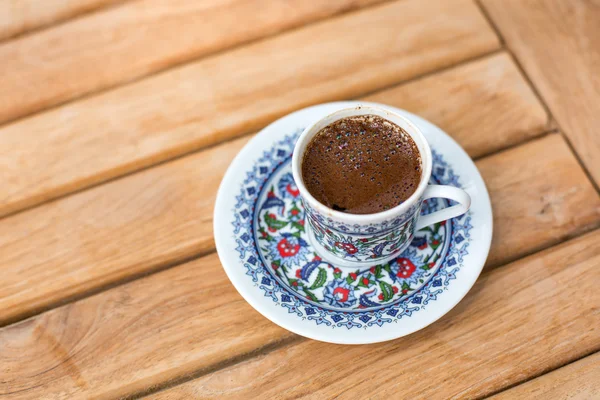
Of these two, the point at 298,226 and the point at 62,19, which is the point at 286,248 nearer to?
the point at 298,226

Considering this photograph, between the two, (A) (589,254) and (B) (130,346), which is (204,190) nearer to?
(B) (130,346)

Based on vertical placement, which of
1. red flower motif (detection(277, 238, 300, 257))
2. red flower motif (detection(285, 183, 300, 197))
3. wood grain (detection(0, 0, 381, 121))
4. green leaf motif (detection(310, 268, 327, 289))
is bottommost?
green leaf motif (detection(310, 268, 327, 289))

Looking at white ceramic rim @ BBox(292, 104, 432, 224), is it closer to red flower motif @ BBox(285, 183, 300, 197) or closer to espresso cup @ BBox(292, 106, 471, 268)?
espresso cup @ BBox(292, 106, 471, 268)

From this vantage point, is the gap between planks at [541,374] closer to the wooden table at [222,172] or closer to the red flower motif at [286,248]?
the wooden table at [222,172]

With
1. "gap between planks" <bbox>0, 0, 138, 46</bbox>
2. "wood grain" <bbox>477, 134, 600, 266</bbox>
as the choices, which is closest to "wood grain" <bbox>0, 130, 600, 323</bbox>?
"wood grain" <bbox>477, 134, 600, 266</bbox>

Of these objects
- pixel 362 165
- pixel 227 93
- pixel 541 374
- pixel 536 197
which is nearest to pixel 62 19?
pixel 227 93

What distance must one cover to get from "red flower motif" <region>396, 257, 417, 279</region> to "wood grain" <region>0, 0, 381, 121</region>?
0.57 m

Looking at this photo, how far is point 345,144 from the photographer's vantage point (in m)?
0.84

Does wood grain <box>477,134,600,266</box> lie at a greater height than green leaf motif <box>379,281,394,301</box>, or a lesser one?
lesser

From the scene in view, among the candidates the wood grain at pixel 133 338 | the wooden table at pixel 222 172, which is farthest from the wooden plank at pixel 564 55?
the wood grain at pixel 133 338

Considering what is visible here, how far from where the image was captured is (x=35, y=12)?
1.21 meters

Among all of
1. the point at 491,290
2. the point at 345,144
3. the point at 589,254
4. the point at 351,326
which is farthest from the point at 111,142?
the point at 589,254

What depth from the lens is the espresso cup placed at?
767 millimetres

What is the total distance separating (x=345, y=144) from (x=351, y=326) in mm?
273
